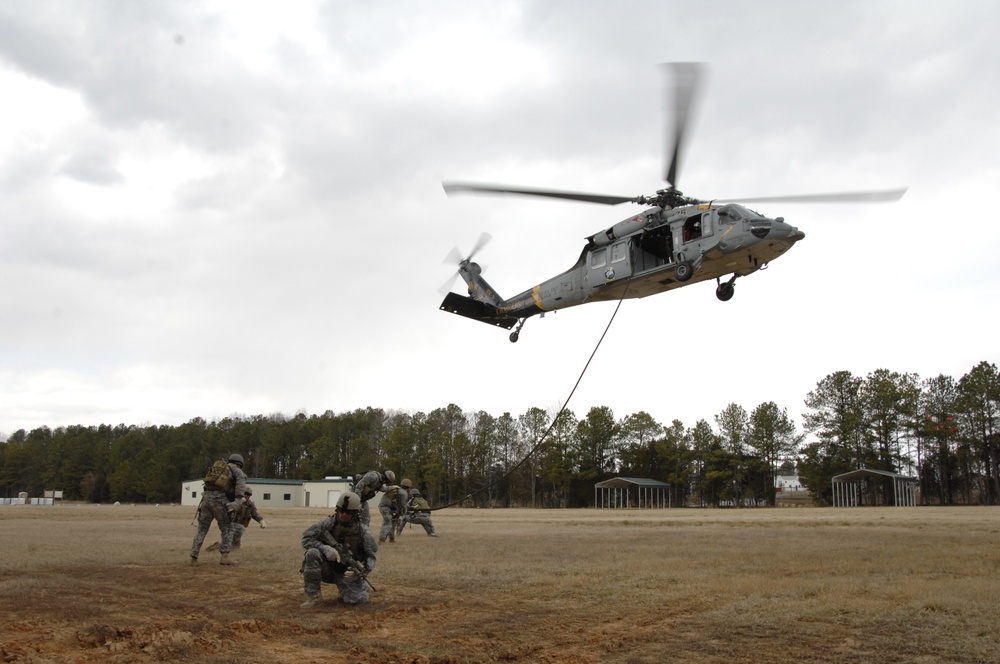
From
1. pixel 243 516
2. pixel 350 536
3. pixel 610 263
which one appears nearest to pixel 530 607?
pixel 350 536

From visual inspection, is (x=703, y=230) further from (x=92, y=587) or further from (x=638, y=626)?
(x=92, y=587)

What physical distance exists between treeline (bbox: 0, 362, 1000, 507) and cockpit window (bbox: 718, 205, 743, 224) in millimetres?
32007

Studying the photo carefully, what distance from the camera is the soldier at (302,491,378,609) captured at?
8.48 metres

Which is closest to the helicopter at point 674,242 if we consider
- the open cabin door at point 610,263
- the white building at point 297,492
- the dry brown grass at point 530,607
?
the open cabin door at point 610,263

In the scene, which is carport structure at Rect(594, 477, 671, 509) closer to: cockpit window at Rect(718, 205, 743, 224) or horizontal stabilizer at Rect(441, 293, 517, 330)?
horizontal stabilizer at Rect(441, 293, 517, 330)

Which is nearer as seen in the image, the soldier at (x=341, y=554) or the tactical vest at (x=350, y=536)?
the soldier at (x=341, y=554)

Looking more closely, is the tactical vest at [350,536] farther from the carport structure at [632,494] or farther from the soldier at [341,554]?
the carport structure at [632,494]

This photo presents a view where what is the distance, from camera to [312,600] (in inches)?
331

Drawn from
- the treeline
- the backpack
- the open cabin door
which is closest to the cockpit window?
the open cabin door

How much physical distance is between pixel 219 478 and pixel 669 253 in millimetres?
11302

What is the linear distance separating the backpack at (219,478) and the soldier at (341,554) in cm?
459

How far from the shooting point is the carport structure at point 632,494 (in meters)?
69.8

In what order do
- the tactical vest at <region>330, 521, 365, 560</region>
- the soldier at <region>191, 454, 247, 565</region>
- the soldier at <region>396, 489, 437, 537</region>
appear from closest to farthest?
the tactical vest at <region>330, 521, 365, 560</region> → the soldier at <region>191, 454, 247, 565</region> → the soldier at <region>396, 489, 437, 537</region>

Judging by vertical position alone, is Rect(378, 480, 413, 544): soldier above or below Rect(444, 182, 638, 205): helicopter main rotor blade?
below
